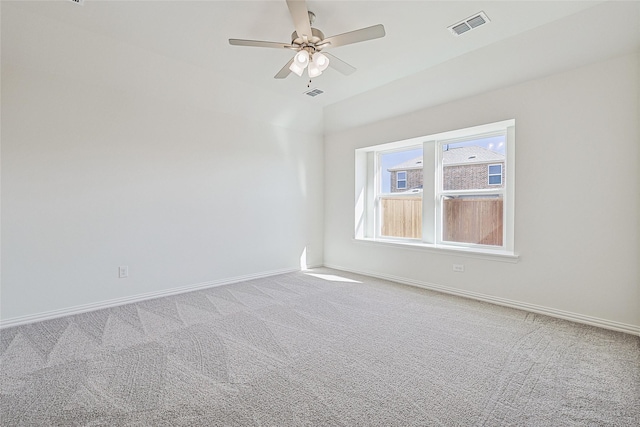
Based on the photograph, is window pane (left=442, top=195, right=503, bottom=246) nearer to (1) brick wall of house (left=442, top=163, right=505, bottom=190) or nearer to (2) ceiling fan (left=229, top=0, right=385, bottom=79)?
(1) brick wall of house (left=442, top=163, right=505, bottom=190)

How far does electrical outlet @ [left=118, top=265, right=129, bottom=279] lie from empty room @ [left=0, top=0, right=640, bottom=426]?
0.02 metres

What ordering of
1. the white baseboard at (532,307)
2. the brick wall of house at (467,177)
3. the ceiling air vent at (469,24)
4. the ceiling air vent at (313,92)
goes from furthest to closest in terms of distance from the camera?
1. the ceiling air vent at (313,92)
2. the brick wall of house at (467,177)
3. the white baseboard at (532,307)
4. the ceiling air vent at (469,24)

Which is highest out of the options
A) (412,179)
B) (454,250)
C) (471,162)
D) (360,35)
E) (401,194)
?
(360,35)

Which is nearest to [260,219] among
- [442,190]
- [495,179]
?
[442,190]

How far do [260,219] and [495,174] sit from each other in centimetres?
331

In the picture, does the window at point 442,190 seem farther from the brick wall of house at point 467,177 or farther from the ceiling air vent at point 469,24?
the ceiling air vent at point 469,24

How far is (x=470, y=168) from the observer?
3.92 metres

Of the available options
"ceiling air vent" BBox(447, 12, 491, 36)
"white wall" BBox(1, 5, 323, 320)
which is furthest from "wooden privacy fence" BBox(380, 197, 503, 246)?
"ceiling air vent" BBox(447, 12, 491, 36)

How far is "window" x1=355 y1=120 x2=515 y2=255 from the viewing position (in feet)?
12.0

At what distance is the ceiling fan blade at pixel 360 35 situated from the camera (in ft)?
7.08

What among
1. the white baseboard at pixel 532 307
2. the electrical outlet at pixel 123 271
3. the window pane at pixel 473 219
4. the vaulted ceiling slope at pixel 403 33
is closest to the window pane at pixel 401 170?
the window pane at pixel 473 219

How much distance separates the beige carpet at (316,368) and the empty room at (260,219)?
0.02 meters

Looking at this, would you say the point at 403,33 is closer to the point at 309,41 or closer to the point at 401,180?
the point at 309,41

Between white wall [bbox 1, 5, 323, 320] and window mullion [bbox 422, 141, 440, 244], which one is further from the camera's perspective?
window mullion [bbox 422, 141, 440, 244]
